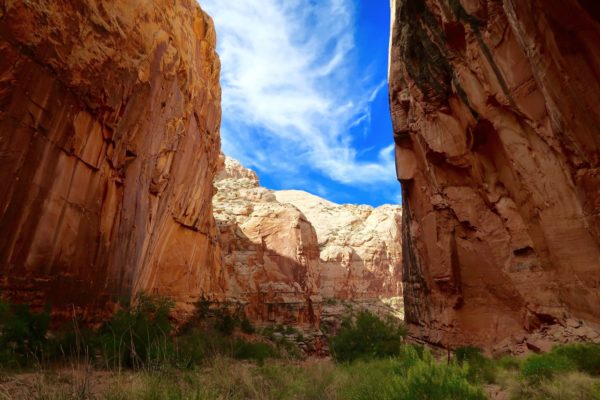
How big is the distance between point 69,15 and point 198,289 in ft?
60.1

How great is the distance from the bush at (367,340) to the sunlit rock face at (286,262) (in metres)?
19.9

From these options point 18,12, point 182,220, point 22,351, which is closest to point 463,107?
point 18,12

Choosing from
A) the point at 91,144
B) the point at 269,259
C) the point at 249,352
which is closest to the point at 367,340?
the point at 249,352

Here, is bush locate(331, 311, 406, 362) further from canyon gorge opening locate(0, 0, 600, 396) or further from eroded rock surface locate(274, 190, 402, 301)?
eroded rock surface locate(274, 190, 402, 301)

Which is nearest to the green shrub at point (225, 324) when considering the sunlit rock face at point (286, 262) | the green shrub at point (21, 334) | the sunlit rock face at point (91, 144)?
the sunlit rock face at point (91, 144)

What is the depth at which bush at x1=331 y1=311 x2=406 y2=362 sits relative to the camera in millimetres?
15312

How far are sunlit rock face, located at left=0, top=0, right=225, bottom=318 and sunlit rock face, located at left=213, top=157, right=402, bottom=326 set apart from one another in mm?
18742

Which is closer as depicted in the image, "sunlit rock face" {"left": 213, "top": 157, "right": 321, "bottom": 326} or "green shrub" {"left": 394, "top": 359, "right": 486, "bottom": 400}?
"green shrub" {"left": 394, "top": 359, "right": 486, "bottom": 400}

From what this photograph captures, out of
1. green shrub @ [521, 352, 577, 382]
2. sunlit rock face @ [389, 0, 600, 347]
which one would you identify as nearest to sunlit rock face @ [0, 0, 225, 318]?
sunlit rock face @ [389, 0, 600, 347]

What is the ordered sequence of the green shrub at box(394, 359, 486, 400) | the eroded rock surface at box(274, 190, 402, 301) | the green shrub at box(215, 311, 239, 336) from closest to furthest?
the green shrub at box(394, 359, 486, 400) < the green shrub at box(215, 311, 239, 336) < the eroded rock surface at box(274, 190, 402, 301)

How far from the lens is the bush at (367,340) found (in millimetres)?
15312

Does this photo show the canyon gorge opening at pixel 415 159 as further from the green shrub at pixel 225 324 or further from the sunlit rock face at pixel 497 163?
the green shrub at pixel 225 324

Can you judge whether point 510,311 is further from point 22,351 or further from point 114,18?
point 114,18

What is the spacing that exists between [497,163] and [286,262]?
1227 inches
